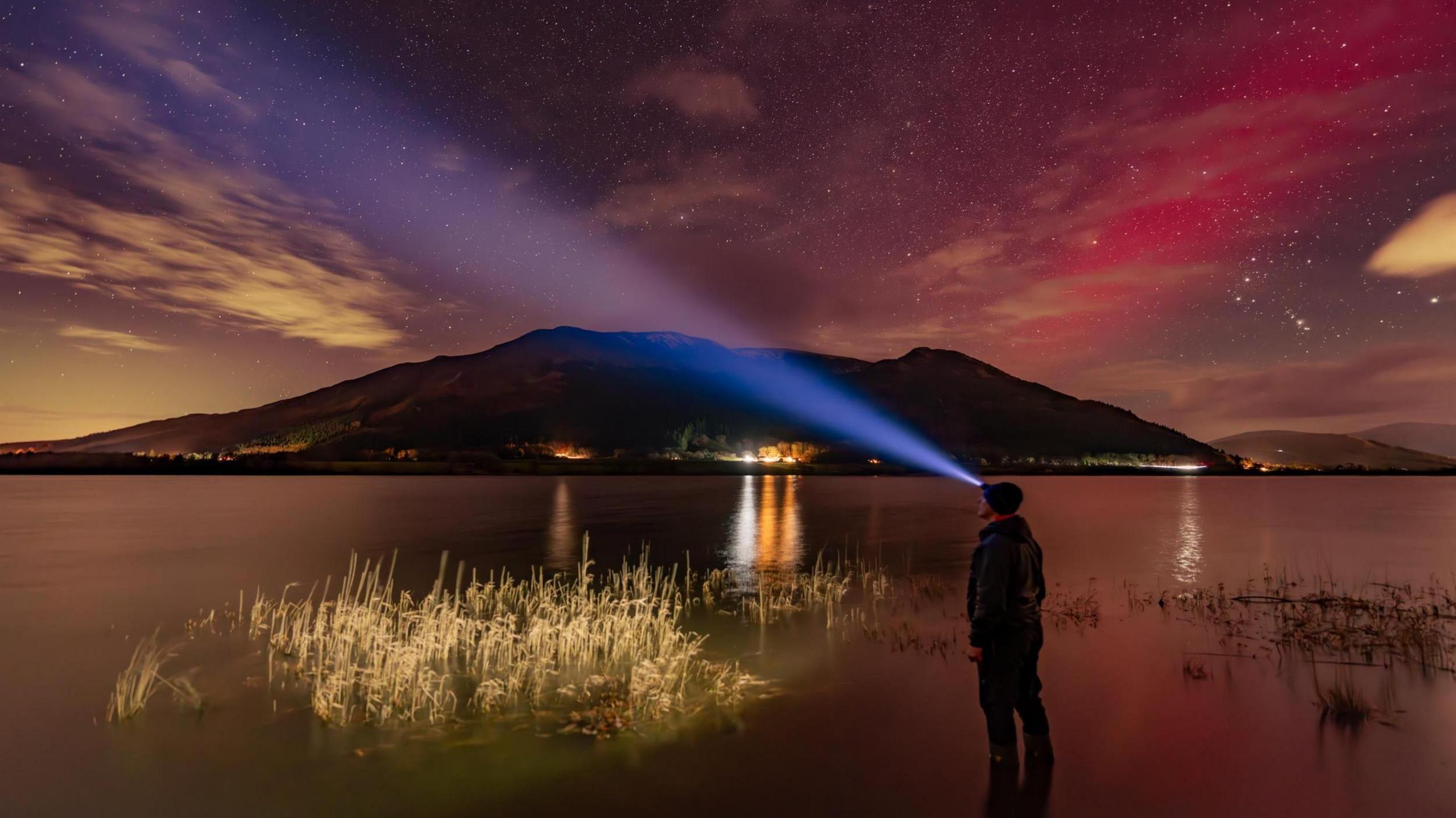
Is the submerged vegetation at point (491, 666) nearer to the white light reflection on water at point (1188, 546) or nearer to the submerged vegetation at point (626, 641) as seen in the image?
the submerged vegetation at point (626, 641)

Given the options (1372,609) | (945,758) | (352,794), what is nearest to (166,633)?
(352,794)

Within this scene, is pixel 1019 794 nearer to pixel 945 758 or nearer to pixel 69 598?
pixel 945 758

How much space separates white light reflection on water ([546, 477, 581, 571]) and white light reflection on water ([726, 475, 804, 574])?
7815 millimetres

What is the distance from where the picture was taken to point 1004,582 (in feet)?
25.5

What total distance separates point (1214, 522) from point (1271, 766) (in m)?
60.0

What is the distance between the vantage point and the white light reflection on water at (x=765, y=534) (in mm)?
32719

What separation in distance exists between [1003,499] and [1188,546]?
1585 inches

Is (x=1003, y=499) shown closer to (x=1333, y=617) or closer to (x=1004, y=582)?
(x=1004, y=582)

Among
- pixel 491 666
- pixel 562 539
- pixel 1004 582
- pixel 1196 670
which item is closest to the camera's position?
pixel 1004 582

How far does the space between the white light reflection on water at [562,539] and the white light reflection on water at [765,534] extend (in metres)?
7.82

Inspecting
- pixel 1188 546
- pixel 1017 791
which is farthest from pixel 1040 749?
pixel 1188 546

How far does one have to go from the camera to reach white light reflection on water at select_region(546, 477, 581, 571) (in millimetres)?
34125

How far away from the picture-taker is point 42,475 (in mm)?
172375

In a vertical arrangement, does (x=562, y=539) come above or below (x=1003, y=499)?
below
